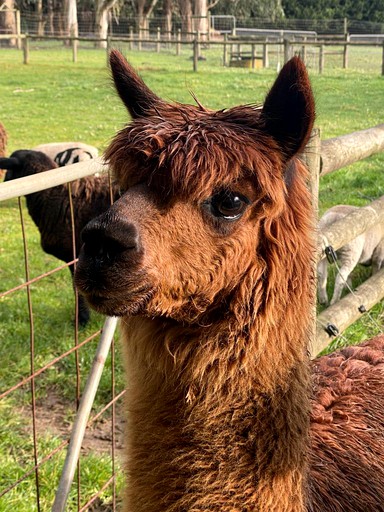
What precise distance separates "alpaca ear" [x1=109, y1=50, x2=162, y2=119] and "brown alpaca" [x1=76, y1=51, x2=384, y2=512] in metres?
0.10

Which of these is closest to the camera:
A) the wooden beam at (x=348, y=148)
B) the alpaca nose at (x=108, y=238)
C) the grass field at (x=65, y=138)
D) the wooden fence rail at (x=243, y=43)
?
the alpaca nose at (x=108, y=238)

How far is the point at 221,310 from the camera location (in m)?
2.01

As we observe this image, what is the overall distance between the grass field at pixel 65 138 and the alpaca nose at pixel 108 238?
2.51 feet

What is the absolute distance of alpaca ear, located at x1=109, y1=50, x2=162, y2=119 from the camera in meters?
2.23

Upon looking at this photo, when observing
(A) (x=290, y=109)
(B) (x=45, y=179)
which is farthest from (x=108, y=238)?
(B) (x=45, y=179)

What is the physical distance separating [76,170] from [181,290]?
3.29 ft

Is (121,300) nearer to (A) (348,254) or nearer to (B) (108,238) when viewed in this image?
(B) (108,238)

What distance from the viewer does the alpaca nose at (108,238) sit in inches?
67.6

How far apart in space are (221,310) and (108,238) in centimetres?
47

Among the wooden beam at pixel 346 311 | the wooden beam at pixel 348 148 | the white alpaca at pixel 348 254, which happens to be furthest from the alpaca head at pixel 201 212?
the white alpaca at pixel 348 254

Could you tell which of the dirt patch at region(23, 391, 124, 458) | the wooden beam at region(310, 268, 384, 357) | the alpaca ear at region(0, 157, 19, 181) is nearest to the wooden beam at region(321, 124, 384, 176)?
the wooden beam at region(310, 268, 384, 357)

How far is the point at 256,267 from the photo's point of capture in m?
1.99

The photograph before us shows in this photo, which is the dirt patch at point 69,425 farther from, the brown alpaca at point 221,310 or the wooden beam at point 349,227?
the brown alpaca at point 221,310

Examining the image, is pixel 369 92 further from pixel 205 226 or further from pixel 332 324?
pixel 205 226
